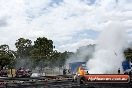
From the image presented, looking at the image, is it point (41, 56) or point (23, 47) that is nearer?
point (41, 56)

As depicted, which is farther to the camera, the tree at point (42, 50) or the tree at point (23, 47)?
the tree at point (23, 47)

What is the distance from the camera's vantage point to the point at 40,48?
94.1m

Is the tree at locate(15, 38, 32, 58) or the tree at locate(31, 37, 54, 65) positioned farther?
the tree at locate(15, 38, 32, 58)

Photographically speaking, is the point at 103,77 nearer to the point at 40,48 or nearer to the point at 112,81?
the point at 112,81

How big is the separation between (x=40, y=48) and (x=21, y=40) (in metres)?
23.3

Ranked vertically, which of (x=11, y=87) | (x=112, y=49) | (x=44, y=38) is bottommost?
(x=11, y=87)

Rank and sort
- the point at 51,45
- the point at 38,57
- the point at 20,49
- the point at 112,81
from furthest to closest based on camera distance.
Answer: the point at 20,49, the point at 51,45, the point at 38,57, the point at 112,81

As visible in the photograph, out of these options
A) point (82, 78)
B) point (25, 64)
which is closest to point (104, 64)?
point (82, 78)

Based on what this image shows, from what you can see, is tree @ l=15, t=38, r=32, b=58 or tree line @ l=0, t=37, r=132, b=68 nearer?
tree line @ l=0, t=37, r=132, b=68

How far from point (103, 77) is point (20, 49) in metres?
94.4

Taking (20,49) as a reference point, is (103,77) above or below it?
below

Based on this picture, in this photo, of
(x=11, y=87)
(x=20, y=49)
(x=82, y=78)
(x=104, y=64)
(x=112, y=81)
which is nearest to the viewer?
(x=11, y=87)

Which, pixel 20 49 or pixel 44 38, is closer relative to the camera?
pixel 44 38

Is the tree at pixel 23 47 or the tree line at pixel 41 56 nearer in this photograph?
the tree line at pixel 41 56
